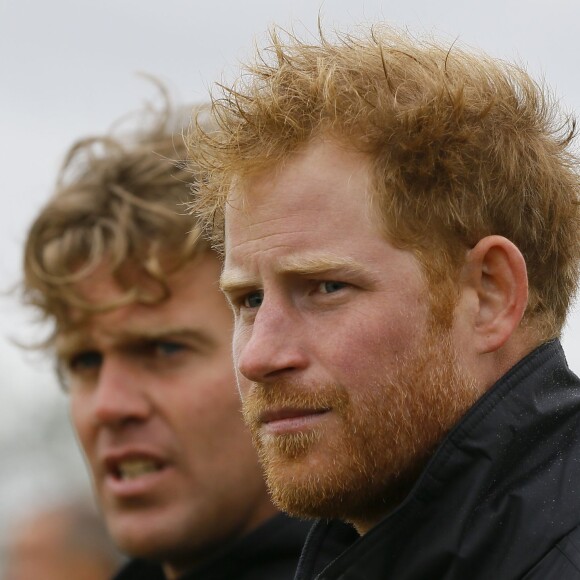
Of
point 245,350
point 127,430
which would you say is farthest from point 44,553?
point 245,350

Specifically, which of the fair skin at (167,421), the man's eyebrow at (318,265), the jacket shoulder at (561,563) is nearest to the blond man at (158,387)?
the fair skin at (167,421)

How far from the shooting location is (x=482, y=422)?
328 centimetres

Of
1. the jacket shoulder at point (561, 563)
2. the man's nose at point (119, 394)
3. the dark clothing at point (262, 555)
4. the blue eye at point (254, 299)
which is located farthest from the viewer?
the man's nose at point (119, 394)

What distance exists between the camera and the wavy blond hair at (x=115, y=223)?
5.71m

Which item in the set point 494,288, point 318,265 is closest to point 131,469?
point 318,265

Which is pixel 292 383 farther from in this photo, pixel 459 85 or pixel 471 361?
pixel 459 85

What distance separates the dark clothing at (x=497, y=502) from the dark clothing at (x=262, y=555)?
184 centimetres

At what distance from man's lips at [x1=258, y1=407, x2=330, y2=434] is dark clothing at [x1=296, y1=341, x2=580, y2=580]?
325mm

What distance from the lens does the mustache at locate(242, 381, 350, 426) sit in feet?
11.1

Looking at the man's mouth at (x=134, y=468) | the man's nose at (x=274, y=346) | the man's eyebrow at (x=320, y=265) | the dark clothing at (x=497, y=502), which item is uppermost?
the man's eyebrow at (x=320, y=265)

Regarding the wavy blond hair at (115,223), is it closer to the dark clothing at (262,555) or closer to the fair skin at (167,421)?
the fair skin at (167,421)

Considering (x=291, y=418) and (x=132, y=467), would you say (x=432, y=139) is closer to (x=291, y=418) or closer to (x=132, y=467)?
(x=291, y=418)

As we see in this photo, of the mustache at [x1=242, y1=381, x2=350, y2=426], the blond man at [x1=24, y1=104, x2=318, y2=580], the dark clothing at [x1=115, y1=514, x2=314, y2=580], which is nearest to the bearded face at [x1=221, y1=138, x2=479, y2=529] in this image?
the mustache at [x1=242, y1=381, x2=350, y2=426]

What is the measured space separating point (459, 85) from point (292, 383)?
90cm
